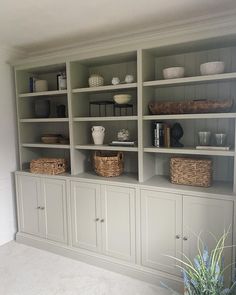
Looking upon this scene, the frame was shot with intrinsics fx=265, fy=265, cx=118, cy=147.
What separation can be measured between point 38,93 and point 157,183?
1641mm

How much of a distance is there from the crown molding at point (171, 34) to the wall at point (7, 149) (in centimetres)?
39

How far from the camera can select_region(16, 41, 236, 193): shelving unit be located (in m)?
2.30

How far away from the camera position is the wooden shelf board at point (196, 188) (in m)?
2.09

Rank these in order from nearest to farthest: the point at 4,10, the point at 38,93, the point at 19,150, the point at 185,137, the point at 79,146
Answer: the point at 4,10
the point at 185,137
the point at 79,146
the point at 38,93
the point at 19,150

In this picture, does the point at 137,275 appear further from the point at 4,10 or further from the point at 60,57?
the point at 4,10

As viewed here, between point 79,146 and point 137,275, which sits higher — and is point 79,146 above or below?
above

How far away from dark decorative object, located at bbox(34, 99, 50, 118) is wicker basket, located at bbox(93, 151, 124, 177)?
0.88 meters

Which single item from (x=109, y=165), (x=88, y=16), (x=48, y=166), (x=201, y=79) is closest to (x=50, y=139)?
(x=48, y=166)

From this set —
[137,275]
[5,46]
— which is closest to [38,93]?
[5,46]

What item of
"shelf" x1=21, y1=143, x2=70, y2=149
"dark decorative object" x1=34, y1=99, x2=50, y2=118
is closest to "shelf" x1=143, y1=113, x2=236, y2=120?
"shelf" x1=21, y1=143, x2=70, y2=149

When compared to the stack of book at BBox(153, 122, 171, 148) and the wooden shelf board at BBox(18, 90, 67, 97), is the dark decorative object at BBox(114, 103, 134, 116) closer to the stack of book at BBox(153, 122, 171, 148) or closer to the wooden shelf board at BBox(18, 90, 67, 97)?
Result: the stack of book at BBox(153, 122, 171, 148)

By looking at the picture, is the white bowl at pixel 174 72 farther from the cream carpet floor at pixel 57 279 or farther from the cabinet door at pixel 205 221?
the cream carpet floor at pixel 57 279

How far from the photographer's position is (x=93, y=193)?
2629 mm

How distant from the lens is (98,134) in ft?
8.96
